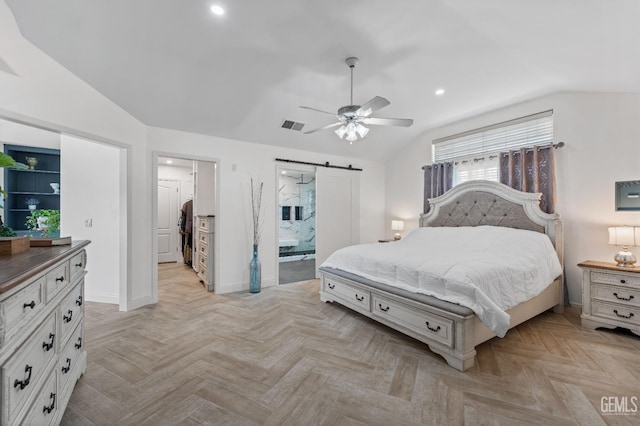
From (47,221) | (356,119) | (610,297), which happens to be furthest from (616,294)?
(47,221)

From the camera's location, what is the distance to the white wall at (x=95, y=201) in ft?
11.9

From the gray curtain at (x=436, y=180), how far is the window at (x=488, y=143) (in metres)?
0.10

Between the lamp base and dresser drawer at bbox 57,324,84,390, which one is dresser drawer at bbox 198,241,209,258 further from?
the lamp base

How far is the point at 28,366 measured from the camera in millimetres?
1156

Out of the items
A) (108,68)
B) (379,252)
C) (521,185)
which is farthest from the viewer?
(521,185)

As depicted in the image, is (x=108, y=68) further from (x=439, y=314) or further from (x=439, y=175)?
(x=439, y=175)

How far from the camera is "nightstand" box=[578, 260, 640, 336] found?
2639 millimetres

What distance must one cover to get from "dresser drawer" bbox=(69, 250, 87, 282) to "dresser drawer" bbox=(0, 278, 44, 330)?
0.53m

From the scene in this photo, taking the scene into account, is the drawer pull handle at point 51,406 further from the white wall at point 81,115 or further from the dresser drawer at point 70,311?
the white wall at point 81,115

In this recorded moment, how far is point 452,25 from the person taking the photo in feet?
7.95

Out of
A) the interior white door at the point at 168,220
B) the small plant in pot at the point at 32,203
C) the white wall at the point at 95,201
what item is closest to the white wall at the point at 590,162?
the white wall at the point at 95,201

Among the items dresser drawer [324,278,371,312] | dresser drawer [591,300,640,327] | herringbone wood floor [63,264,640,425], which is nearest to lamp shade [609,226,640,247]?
dresser drawer [591,300,640,327]

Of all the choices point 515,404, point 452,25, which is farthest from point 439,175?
point 515,404

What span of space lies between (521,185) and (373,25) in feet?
9.92
